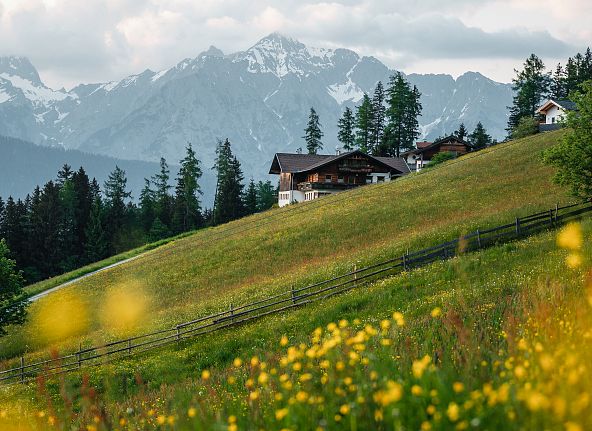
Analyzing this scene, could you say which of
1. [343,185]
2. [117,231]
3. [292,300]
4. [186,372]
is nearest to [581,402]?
[186,372]

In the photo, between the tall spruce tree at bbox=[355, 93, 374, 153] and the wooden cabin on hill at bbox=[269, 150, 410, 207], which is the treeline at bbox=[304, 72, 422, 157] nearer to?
the tall spruce tree at bbox=[355, 93, 374, 153]

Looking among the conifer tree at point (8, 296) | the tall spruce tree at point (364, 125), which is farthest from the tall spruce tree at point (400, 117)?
the conifer tree at point (8, 296)

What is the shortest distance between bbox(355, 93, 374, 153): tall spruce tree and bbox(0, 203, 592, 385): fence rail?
81.8 metres

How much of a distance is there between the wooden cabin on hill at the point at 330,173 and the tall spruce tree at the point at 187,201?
22344 mm

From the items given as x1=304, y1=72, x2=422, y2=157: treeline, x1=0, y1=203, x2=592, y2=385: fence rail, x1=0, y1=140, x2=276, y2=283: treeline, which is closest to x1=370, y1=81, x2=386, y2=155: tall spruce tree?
x1=304, y1=72, x2=422, y2=157: treeline

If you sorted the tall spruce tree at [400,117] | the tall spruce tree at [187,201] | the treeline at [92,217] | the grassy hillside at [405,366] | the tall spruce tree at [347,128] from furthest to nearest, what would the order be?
the tall spruce tree at [347,128]
the tall spruce tree at [400,117]
the tall spruce tree at [187,201]
the treeline at [92,217]
the grassy hillside at [405,366]

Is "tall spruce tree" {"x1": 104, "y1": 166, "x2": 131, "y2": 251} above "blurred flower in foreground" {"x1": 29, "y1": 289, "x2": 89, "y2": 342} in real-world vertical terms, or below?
above

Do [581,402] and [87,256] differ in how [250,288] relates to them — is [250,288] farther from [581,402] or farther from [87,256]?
[87,256]

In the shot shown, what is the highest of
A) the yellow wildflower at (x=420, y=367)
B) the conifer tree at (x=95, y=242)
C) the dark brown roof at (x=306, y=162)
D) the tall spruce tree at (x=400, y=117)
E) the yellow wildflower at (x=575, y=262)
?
the tall spruce tree at (x=400, y=117)

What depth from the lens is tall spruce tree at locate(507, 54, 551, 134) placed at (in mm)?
103062

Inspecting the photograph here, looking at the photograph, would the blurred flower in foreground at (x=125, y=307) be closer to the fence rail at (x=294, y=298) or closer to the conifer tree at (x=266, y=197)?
the fence rail at (x=294, y=298)

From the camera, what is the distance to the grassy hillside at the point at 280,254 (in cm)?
3384

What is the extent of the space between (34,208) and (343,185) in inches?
2166

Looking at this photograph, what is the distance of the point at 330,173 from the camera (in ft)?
291
